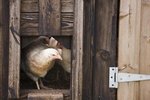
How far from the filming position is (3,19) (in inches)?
67.0

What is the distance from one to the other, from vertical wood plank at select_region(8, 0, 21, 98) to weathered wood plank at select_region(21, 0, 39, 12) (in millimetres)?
35

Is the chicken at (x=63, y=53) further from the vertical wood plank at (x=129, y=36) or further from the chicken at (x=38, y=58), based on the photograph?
the vertical wood plank at (x=129, y=36)

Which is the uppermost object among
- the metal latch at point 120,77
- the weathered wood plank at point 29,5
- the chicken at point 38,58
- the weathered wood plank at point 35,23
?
the weathered wood plank at point 29,5

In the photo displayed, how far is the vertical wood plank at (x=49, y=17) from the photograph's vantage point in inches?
64.6

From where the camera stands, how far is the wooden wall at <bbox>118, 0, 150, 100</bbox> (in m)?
1.74

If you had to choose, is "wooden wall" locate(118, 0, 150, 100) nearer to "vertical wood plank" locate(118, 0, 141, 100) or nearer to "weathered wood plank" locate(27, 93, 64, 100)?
"vertical wood plank" locate(118, 0, 141, 100)

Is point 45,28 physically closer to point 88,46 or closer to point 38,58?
point 38,58

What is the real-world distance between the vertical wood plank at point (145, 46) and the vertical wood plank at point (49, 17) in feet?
1.45

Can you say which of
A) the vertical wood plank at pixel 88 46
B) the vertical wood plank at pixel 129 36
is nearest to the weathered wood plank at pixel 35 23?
the vertical wood plank at pixel 88 46

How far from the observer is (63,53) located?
1.71 m

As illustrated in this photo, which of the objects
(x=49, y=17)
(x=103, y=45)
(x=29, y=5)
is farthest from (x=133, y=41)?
(x=29, y=5)

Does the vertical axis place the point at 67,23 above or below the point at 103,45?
above

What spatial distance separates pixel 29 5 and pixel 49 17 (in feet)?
0.38

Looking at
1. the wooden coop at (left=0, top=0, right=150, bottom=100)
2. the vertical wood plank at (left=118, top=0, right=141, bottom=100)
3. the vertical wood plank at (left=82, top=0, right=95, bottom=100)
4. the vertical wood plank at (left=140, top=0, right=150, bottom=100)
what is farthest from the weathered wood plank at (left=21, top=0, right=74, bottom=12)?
the vertical wood plank at (left=140, top=0, right=150, bottom=100)
